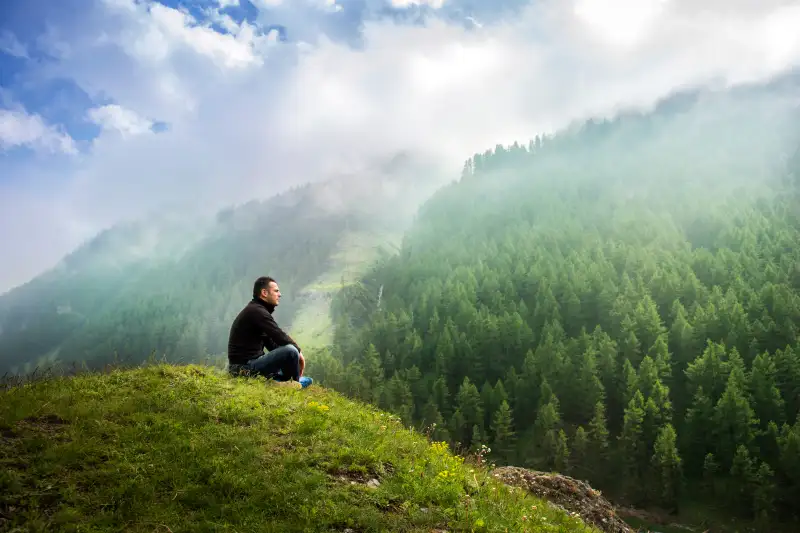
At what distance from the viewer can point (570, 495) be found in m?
14.4

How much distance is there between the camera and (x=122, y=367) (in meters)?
13.0

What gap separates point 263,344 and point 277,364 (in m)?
0.81

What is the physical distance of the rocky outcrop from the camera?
13438 mm

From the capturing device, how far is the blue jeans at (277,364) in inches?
513

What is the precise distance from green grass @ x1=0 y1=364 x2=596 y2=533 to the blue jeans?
4.41ft

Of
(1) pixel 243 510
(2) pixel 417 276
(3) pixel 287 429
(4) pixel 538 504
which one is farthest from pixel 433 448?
(2) pixel 417 276

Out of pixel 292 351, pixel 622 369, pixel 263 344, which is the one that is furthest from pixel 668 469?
pixel 263 344

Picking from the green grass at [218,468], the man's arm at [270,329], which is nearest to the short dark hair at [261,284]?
the man's arm at [270,329]

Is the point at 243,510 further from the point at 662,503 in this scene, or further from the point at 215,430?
the point at 662,503

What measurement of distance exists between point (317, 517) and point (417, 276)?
173868 millimetres

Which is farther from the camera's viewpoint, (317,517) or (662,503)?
(662,503)

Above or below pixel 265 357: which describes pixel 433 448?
below

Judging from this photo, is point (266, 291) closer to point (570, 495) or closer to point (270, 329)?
point (270, 329)

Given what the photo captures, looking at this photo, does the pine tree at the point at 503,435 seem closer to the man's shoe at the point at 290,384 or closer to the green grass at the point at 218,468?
the man's shoe at the point at 290,384
